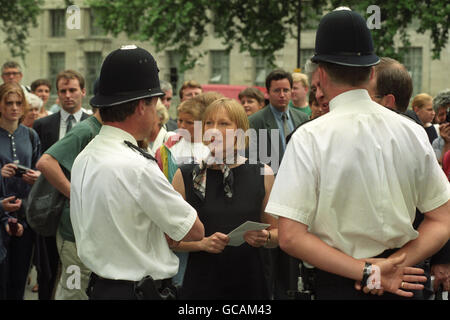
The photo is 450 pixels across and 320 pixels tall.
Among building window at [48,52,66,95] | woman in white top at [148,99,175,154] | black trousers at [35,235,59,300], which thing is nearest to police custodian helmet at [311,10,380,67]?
woman in white top at [148,99,175,154]

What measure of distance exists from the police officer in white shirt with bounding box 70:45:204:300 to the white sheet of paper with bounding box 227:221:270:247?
416 millimetres

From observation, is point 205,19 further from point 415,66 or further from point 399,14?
point 415,66

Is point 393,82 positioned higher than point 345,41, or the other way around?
point 345,41

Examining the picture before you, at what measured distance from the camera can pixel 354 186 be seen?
3.13m

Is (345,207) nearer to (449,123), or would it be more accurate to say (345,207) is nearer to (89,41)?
(449,123)

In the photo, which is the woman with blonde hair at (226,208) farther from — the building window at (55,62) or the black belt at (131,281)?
the building window at (55,62)

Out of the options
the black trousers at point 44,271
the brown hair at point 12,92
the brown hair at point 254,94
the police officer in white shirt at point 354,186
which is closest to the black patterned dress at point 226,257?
the police officer in white shirt at point 354,186

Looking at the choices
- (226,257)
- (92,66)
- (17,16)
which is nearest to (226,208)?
(226,257)

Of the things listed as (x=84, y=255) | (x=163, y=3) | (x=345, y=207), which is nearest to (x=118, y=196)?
(x=84, y=255)

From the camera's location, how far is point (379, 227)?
3.16m

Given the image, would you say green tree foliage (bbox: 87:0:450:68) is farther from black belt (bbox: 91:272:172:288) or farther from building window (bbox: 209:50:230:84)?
black belt (bbox: 91:272:172:288)

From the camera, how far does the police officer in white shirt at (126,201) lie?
11.5 feet

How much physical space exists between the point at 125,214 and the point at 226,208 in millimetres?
1280
